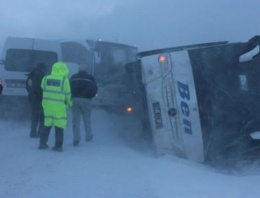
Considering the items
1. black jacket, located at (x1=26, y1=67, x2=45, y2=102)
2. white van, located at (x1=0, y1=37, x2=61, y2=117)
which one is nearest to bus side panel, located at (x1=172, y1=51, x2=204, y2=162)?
black jacket, located at (x1=26, y1=67, x2=45, y2=102)

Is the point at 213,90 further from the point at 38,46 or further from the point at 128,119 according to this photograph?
the point at 38,46

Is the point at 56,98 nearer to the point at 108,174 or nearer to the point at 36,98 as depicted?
the point at 36,98

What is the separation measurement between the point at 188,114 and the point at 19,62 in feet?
19.0

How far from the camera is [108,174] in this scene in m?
7.46

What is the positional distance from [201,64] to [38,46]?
553cm

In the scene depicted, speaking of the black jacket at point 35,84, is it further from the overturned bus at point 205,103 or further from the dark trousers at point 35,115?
the overturned bus at point 205,103

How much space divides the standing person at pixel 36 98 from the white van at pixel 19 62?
Answer: 6.86 feet

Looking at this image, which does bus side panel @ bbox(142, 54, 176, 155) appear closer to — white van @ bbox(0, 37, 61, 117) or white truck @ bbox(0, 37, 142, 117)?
white truck @ bbox(0, 37, 142, 117)

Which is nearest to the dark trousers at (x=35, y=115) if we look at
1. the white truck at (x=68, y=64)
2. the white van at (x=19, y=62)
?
the white truck at (x=68, y=64)

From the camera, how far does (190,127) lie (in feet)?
28.3

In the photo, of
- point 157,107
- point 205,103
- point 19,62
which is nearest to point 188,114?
point 205,103

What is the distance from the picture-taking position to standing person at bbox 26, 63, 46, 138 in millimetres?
10289

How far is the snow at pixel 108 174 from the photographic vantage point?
261 inches

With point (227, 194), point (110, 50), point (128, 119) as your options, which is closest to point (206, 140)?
point (227, 194)
